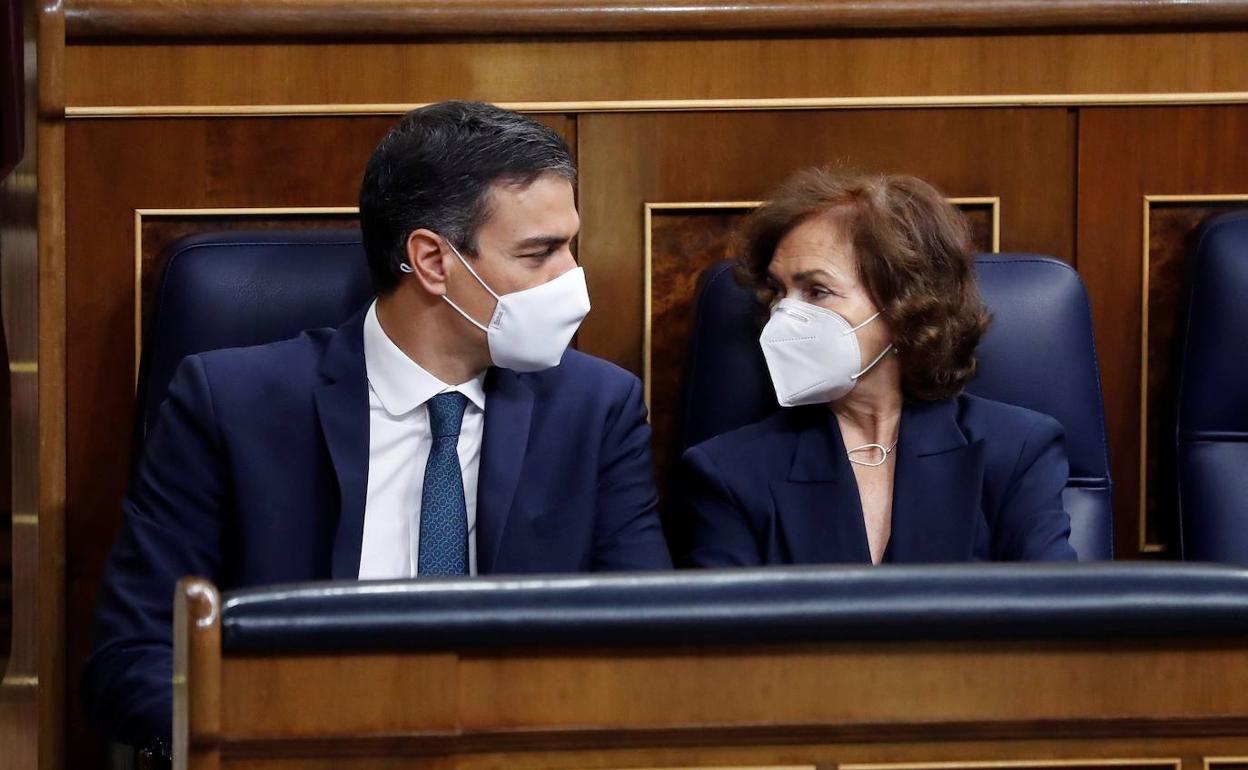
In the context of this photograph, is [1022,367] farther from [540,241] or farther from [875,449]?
[540,241]

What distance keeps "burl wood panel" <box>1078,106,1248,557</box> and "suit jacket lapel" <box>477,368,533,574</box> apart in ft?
2.83

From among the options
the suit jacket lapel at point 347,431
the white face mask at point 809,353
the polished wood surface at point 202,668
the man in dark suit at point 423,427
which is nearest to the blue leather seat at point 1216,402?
the white face mask at point 809,353

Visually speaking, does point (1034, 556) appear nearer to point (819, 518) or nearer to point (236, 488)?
point (819, 518)

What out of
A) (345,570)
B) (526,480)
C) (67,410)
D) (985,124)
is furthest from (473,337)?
(985,124)

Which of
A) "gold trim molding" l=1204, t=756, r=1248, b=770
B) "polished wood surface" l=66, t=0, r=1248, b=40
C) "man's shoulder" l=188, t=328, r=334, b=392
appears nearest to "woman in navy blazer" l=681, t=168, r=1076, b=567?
"polished wood surface" l=66, t=0, r=1248, b=40

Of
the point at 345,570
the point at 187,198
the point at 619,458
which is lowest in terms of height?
the point at 345,570

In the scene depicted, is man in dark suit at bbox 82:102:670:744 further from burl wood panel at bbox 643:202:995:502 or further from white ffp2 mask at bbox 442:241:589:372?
burl wood panel at bbox 643:202:995:502

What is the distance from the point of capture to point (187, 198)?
208cm

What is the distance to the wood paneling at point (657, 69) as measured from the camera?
2.07 m

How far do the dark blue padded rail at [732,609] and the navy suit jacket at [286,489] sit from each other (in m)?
0.85

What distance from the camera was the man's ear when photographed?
1.82 m

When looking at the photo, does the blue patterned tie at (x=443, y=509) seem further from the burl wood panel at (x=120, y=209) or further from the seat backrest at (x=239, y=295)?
the burl wood panel at (x=120, y=209)

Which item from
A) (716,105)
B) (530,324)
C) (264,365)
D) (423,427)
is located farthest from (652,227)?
(264,365)

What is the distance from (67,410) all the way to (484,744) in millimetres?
1410
